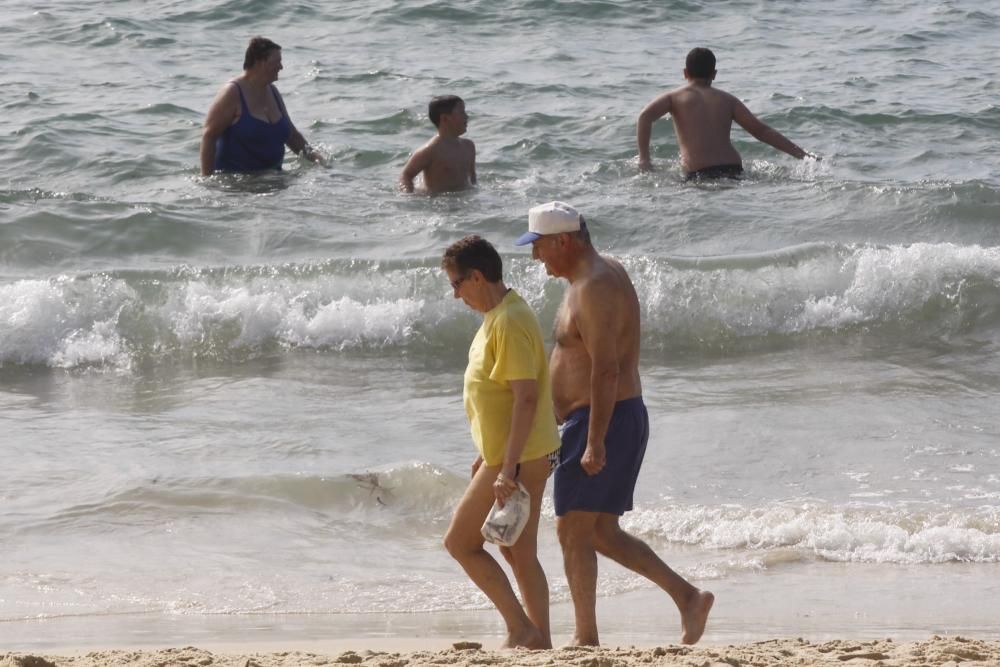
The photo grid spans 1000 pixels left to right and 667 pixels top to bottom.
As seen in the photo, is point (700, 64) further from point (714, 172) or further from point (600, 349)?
point (600, 349)

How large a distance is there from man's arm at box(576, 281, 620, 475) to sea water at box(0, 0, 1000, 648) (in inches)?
35.6

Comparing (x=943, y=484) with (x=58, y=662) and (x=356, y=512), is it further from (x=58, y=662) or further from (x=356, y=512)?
(x=58, y=662)

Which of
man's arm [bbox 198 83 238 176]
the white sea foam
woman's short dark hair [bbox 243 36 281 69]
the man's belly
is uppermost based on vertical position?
woman's short dark hair [bbox 243 36 281 69]

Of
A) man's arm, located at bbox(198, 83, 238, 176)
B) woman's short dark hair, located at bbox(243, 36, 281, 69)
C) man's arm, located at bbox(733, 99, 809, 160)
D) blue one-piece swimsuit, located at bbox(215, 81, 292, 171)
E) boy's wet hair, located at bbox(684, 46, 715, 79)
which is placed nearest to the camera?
woman's short dark hair, located at bbox(243, 36, 281, 69)

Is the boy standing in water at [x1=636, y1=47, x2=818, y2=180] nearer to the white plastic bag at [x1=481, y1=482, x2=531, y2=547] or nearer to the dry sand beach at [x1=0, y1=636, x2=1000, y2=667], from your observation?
the white plastic bag at [x1=481, y1=482, x2=531, y2=547]

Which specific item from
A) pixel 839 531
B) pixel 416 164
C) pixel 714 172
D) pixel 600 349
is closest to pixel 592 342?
pixel 600 349

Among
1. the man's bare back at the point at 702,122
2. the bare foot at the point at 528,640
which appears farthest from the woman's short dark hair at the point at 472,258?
the man's bare back at the point at 702,122

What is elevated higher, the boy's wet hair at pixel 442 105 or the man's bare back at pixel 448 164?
the boy's wet hair at pixel 442 105

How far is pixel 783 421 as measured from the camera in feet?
25.5

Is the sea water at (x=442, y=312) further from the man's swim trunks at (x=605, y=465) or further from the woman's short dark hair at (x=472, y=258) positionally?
the woman's short dark hair at (x=472, y=258)

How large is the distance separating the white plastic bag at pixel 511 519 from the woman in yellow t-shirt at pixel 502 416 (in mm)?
26

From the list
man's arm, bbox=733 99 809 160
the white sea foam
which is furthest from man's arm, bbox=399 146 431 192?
the white sea foam

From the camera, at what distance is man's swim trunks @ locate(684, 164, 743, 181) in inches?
471

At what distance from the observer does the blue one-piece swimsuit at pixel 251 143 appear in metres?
11.1
